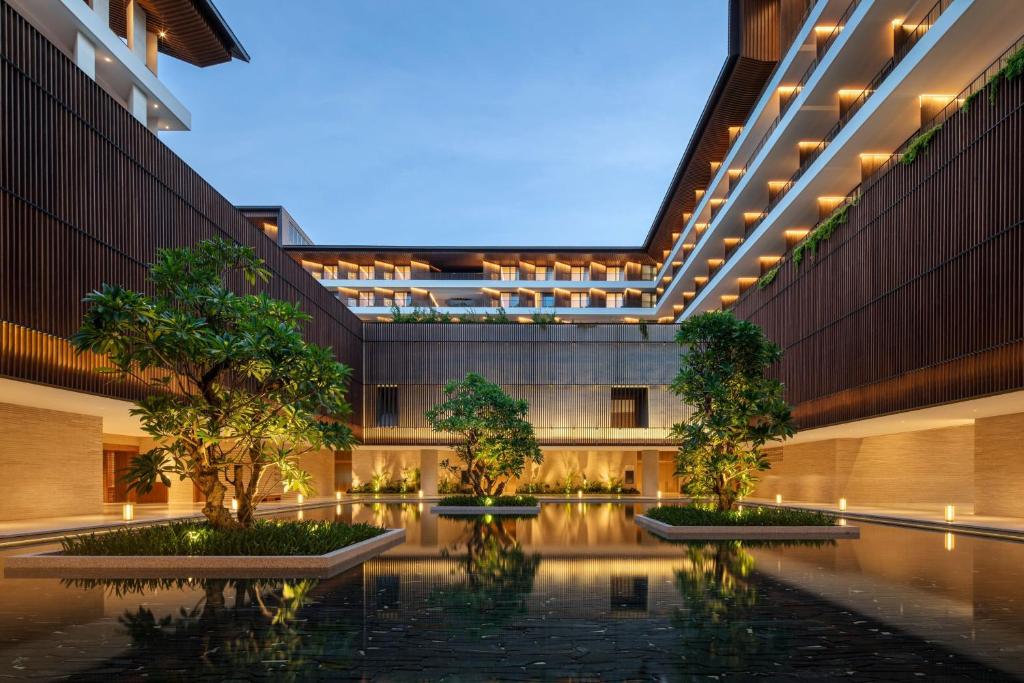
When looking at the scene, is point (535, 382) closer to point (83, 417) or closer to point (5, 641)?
point (83, 417)

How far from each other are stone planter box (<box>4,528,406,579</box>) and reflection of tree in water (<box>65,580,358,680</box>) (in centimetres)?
185

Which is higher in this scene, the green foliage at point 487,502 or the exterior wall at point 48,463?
Result: the exterior wall at point 48,463

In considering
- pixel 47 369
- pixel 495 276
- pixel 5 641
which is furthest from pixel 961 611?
pixel 495 276

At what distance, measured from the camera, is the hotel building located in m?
17.9

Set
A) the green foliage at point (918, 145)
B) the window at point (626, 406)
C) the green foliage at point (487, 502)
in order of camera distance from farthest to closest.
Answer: the window at point (626, 406), the green foliage at point (487, 502), the green foliage at point (918, 145)

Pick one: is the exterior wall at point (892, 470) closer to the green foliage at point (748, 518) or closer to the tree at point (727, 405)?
the green foliage at point (748, 518)

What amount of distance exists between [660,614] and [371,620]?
115 inches

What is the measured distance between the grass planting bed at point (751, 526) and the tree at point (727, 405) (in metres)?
0.91

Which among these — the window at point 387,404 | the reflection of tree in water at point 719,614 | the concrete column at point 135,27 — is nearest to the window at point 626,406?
Result: the window at point 387,404

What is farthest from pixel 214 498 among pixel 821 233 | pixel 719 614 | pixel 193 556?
pixel 821 233

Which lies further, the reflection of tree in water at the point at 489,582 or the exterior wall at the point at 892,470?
the exterior wall at the point at 892,470

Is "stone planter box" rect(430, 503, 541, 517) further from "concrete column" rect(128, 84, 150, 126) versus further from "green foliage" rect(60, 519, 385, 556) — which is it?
"concrete column" rect(128, 84, 150, 126)

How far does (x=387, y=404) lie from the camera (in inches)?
1708

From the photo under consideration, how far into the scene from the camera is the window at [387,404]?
43.1m
